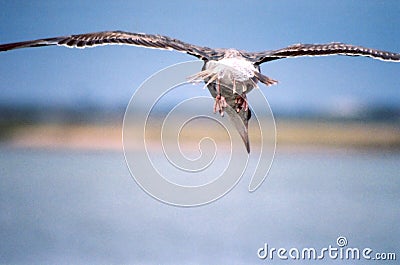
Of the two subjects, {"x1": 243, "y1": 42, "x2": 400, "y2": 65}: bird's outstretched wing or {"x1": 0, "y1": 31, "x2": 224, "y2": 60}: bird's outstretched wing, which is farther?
{"x1": 243, "y1": 42, "x2": 400, "y2": 65}: bird's outstretched wing

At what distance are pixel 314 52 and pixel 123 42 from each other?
1.00 m

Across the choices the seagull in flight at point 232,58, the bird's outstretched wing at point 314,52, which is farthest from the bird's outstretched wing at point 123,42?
the bird's outstretched wing at point 314,52

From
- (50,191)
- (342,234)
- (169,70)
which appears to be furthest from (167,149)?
(342,234)

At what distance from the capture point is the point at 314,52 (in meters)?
3.45

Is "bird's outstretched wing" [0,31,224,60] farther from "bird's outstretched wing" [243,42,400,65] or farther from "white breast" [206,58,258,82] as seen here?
"bird's outstretched wing" [243,42,400,65]

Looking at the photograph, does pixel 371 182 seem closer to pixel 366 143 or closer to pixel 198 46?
pixel 366 143

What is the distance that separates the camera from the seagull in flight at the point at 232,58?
3.29m

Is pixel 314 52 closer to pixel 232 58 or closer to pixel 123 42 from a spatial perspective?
pixel 232 58

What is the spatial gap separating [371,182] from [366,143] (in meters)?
0.22

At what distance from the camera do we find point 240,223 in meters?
3.64

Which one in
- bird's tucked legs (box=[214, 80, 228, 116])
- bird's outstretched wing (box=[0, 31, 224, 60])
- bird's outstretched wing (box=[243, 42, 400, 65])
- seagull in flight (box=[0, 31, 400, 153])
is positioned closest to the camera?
→ bird's outstretched wing (box=[0, 31, 224, 60])

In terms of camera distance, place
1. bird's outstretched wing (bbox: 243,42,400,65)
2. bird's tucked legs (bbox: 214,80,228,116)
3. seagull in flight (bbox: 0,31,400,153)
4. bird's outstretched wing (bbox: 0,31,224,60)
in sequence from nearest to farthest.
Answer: bird's outstretched wing (bbox: 0,31,224,60)
seagull in flight (bbox: 0,31,400,153)
bird's outstretched wing (bbox: 243,42,400,65)
bird's tucked legs (bbox: 214,80,228,116)

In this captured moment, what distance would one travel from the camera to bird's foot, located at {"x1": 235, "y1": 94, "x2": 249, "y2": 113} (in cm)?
354

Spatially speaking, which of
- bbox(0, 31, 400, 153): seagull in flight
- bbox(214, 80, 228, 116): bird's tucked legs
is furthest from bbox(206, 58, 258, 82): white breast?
bbox(214, 80, 228, 116): bird's tucked legs
